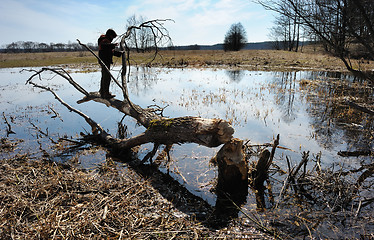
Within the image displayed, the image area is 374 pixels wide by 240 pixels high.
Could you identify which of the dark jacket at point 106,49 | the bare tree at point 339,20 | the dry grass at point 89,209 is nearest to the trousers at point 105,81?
the dark jacket at point 106,49

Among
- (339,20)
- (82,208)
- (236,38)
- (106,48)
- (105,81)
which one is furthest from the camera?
(236,38)

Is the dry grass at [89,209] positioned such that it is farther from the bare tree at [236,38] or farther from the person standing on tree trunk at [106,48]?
the bare tree at [236,38]

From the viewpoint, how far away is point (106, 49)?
725 cm

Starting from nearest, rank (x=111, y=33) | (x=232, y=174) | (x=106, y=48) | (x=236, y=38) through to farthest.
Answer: (x=232, y=174), (x=111, y=33), (x=106, y=48), (x=236, y=38)

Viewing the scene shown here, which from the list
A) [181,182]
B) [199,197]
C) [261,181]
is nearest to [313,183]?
[261,181]

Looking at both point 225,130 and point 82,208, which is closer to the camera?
point 82,208

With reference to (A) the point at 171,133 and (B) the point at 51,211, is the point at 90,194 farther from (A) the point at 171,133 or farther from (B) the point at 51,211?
(A) the point at 171,133

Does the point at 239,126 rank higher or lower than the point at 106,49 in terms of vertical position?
lower

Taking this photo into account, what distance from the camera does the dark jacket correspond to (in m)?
7.11

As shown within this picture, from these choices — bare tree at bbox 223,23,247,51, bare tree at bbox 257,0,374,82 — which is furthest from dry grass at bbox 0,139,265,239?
bare tree at bbox 223,23,247,51

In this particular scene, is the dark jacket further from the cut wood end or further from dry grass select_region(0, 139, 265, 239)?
the cut wood end

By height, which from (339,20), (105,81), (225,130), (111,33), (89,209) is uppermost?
(111,33)

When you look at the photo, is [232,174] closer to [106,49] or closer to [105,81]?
[105,81]

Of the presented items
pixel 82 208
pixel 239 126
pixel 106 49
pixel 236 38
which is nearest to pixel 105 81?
pixel 106 49
